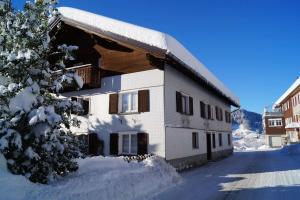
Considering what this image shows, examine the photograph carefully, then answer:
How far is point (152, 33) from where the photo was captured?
17.0 metres

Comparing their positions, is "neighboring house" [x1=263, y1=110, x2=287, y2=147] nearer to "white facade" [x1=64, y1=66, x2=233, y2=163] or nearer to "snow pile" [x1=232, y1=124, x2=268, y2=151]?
"snow pile" [x1=232, y1=124, x2=268, y2=151]

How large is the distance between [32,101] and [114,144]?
857 cm

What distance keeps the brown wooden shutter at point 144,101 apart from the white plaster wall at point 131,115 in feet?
0.59

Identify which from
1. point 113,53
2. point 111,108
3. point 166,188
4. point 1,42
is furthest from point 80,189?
point 113,53

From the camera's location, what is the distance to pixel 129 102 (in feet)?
54.3

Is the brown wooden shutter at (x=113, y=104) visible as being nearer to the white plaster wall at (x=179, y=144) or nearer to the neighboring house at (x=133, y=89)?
the neighboring house at (x=133, y=89)

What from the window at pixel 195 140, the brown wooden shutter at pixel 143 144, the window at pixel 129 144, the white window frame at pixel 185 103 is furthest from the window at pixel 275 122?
the brown wooden shutter at pixel 143 144

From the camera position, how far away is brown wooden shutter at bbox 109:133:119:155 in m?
16.2

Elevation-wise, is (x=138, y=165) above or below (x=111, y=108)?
below

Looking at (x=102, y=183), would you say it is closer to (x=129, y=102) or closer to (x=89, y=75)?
(x=129, y=102)

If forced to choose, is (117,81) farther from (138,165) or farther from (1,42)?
(1,42)

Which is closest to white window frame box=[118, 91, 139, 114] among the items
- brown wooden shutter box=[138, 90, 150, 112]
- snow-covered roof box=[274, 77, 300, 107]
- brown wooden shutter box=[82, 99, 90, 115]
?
brown wooden shutter box=[138, 90, 150, 112]

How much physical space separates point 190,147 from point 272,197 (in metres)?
9.71

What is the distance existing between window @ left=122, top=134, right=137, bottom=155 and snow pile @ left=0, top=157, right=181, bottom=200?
2.63 meters
